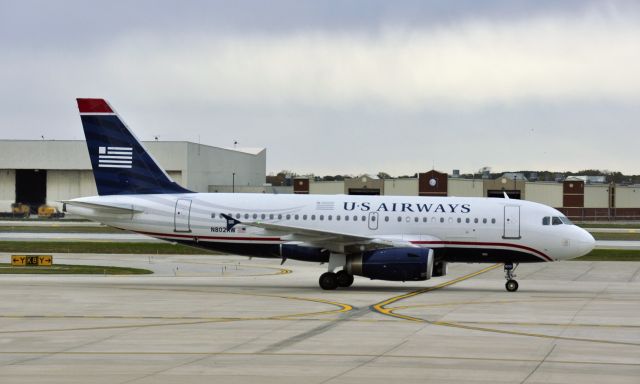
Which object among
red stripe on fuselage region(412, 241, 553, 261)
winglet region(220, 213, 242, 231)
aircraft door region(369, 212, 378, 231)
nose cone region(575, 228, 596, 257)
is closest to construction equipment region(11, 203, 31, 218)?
winglet region(220, 213, 242, 231)

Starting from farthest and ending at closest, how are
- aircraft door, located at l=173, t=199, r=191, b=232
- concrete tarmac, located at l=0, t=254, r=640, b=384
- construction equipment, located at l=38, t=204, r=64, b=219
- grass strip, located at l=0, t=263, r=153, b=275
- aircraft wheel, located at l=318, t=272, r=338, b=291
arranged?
construction equipment, located at l=38, t=204, r=64, b=219 → grass strip, located at l=0, t=263, r=153, b=275 → aircraft door, located at l=173, t=199, r=191, b=232 → aircraft wheel, located at l=318, t=272, r=338, b=291 → concrete tarmac, located at l=0, t=254, r=640, b=384

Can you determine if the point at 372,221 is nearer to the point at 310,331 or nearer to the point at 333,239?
the point at 333,239

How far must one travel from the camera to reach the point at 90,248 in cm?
5969

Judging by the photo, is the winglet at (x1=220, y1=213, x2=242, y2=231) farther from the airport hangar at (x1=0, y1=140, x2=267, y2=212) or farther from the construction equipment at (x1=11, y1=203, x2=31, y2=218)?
the construction equipment at (x1=11, y1=203, x2=31, y2=218)

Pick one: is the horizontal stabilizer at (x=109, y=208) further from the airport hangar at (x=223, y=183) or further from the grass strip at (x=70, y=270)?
the airport hangar at (x=223, y=183)

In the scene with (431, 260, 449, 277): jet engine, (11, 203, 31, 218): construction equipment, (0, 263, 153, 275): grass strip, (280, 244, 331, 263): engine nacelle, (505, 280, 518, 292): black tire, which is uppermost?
(11, 203, 31, 218): construction equipment

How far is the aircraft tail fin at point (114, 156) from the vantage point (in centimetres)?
3875

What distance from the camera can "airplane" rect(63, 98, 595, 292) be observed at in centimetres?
3666

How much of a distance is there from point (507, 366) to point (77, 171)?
→ 91716 mm

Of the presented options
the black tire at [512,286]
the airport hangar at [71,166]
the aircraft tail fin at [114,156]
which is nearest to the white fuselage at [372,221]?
the aircraft tail fin at [114,156]

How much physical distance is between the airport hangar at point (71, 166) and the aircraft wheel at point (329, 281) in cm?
6565

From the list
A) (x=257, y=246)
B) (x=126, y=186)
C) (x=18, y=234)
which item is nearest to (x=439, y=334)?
(x=257, y=246)

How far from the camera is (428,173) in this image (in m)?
110

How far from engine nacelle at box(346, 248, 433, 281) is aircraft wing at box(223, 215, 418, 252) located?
536 millimetres
